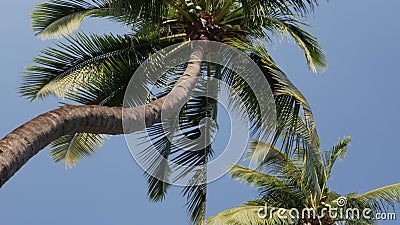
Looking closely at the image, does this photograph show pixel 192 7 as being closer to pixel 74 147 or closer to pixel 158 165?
pixel 158 165

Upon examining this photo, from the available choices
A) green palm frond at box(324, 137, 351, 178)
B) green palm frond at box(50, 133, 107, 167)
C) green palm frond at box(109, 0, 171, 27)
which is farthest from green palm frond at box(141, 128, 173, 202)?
green palm frond at box(324, 137, 351, 178)

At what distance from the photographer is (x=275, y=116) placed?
789 centimetres

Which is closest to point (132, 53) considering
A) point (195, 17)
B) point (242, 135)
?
point (195, 17)

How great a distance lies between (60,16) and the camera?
997 cm

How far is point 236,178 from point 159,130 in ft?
14.5

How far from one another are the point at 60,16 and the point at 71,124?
520 cm

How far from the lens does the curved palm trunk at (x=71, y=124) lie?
4371mm

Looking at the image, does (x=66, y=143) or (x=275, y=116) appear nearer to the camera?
(x=275, y=116)

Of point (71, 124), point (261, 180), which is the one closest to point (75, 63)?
point (71, 124)

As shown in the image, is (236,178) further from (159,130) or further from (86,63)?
(86,63)

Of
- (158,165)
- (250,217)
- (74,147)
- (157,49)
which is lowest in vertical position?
(250,217)

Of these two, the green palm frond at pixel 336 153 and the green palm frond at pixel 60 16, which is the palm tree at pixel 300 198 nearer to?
the green palm frond at pixel 336 153

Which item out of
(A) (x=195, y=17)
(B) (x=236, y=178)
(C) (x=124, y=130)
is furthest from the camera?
(B) (x=236, y=178)

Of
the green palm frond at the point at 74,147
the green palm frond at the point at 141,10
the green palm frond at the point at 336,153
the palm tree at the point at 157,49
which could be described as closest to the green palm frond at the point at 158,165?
the palm tree at the point at 157,49
